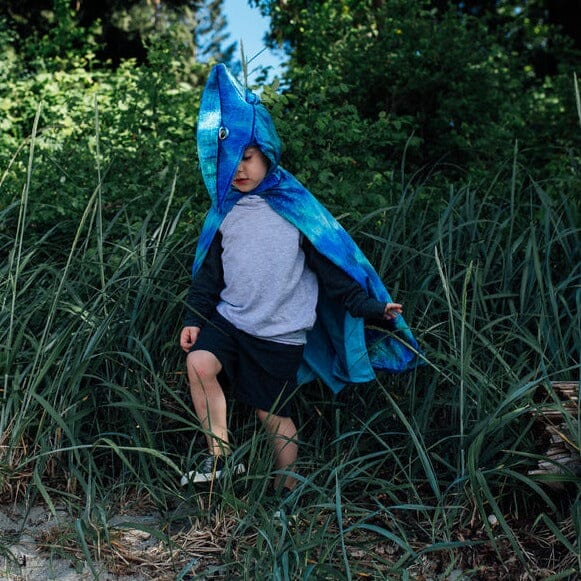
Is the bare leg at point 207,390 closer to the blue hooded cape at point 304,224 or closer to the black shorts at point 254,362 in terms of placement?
the black shorts at point 254,362

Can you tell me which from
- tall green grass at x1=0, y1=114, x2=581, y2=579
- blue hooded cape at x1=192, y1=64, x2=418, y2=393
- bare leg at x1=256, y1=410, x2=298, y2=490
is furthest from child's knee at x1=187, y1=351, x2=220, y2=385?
blue hooded cape at x1=192, y1=64, x2=418, y2=393

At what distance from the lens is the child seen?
3.12 m

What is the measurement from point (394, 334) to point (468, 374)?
0.31 metres

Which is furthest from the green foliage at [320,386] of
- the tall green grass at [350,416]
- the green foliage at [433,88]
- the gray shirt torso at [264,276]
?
the green foliage at [433,88]

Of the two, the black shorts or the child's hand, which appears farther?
the black shorts

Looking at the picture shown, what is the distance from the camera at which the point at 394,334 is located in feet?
10.8

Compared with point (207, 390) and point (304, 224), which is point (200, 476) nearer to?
point (207, 390)

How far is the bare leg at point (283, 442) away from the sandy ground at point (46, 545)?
477 millimetres

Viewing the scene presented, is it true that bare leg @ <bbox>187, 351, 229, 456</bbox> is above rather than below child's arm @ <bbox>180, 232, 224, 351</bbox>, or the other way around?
below

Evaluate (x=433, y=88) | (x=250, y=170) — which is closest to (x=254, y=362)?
(x=250, y=170)

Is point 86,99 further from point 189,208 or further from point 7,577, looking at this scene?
point 7,577

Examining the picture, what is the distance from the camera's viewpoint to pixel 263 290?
10.4 ft

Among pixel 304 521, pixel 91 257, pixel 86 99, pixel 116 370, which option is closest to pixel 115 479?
pixel 116 370

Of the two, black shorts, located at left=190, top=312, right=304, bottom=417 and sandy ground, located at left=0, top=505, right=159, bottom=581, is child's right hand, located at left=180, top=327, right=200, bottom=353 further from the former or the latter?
sandy ground, located at left=0, top=505, right=159, bottom=581
